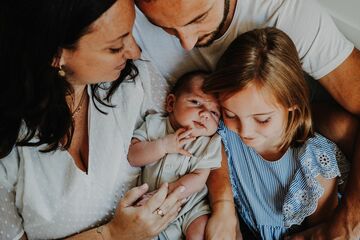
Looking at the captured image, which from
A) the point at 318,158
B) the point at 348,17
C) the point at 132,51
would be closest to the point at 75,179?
the point at 132,51

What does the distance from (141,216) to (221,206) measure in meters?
0.28

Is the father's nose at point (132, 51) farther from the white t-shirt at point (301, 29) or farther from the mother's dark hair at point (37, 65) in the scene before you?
the white t-shirt at point (301, 29)

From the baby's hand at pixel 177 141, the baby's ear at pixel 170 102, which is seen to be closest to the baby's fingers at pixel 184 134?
the baby's hand at pixel 177 141

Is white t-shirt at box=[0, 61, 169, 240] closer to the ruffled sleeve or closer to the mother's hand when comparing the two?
the mother's hand

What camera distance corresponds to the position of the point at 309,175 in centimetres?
142

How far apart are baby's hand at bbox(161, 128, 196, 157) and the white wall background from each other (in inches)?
23.3

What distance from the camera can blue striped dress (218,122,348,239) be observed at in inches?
56.6

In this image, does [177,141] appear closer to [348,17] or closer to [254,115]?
[254,115]

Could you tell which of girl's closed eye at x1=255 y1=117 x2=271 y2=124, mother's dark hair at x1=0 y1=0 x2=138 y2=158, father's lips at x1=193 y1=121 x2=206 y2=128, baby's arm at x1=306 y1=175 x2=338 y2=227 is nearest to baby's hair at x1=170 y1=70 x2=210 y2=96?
father's lips at x1=193 y1=121 x2=206 y2=128

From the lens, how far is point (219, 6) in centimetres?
133

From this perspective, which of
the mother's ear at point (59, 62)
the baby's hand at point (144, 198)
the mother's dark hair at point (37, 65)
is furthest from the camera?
the baby's hand at point (144, 198)

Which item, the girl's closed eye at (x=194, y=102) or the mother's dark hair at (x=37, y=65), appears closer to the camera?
the mother's dark hair at (x=37, y=65)

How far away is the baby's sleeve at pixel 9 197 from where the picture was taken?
1272mm

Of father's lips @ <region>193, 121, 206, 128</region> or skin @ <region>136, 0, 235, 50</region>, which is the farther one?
father's lips @ <region>193, 121, 206, 128</region>
